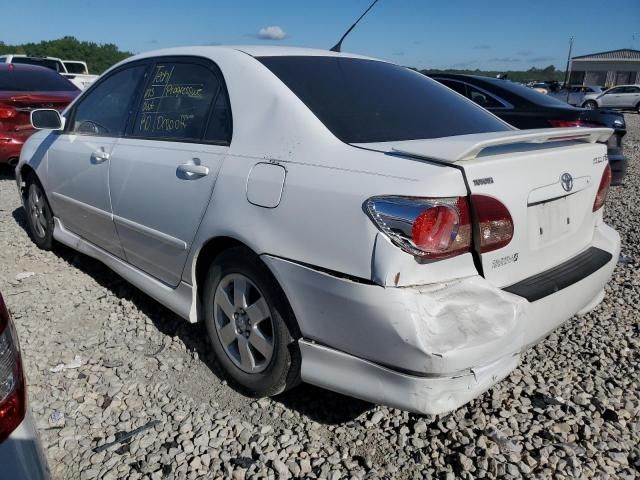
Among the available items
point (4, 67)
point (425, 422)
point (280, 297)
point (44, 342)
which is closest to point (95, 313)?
point (44, 342)

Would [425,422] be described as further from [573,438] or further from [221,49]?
[221,49]

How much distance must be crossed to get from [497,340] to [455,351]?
7.6 inches

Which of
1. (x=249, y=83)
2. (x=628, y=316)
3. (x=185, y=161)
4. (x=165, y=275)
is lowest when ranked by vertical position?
(x=628, y=316)

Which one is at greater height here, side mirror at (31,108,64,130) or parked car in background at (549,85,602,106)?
side mirror at (31,108,64,130)

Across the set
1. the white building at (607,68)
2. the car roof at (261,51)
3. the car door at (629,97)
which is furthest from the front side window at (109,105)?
the white building at (607,68)

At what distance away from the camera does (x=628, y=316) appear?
3396 millimetres

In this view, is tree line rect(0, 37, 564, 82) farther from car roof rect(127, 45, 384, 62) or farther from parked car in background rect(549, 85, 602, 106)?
car roof rect(127, 45, 384, 62)

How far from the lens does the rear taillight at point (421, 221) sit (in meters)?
1.76

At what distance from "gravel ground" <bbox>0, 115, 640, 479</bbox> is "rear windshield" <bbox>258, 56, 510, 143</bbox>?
128 centimetres

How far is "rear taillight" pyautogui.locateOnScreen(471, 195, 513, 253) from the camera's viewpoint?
1846 millimetres

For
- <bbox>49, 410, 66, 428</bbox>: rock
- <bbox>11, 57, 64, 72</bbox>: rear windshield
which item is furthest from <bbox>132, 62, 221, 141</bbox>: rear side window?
<bbox>11, 57, 64, 72</bbox>: rear windshield

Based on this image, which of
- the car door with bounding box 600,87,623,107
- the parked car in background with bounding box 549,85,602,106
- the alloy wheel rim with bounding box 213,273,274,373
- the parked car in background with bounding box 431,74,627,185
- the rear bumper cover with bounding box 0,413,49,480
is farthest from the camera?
the parked car in background with bounding box 549,85,602,106

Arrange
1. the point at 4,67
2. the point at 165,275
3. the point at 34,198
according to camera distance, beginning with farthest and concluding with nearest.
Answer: the point at 4,67 < the point at 34,198 < the point at 165,275

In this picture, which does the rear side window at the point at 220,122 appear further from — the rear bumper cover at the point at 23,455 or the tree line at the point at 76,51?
the tree line at the point at 76,51
